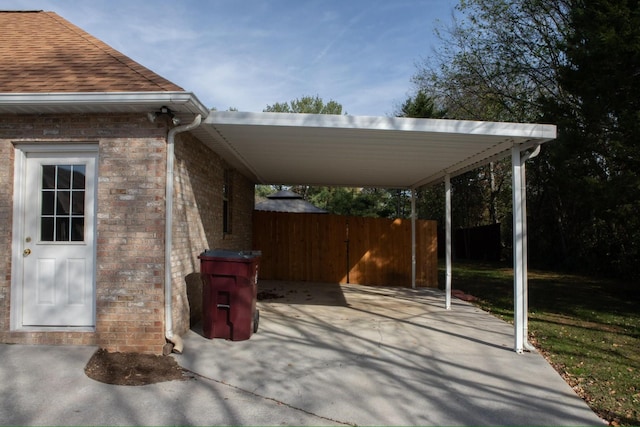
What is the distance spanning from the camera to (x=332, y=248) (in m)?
12.4

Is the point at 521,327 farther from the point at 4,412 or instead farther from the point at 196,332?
the point at 4,412

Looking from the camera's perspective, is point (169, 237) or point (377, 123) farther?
point (377, 123)

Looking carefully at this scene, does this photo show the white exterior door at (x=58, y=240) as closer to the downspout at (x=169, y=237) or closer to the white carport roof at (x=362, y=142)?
the downspout at (x=169, y=237)

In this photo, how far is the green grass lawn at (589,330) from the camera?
4.28m

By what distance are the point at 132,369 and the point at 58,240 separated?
1870 mm

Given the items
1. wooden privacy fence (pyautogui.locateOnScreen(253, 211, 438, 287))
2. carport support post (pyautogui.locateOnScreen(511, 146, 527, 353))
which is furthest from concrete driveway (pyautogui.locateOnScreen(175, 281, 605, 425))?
wooden privacy fence (pyautogui.locateOnScreen(253, 211, 438, 287))

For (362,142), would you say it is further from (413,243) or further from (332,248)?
(332,248)

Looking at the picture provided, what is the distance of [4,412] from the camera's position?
11.1 feet

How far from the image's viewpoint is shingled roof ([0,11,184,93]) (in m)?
4.83

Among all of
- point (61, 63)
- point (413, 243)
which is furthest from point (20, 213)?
point (413, 243)

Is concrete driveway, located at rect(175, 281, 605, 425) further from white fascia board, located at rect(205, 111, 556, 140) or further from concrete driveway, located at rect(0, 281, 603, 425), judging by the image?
white fascia board, located at rect(205, 111, 556, 140)

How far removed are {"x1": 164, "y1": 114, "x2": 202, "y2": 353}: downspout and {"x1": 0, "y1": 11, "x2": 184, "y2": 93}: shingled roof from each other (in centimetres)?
48

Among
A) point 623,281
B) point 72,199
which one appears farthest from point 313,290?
point 623,281

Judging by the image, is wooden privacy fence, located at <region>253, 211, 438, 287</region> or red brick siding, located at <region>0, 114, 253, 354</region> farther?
wooden privacy fence, located at <region>253, 211, 438, 287</region>
